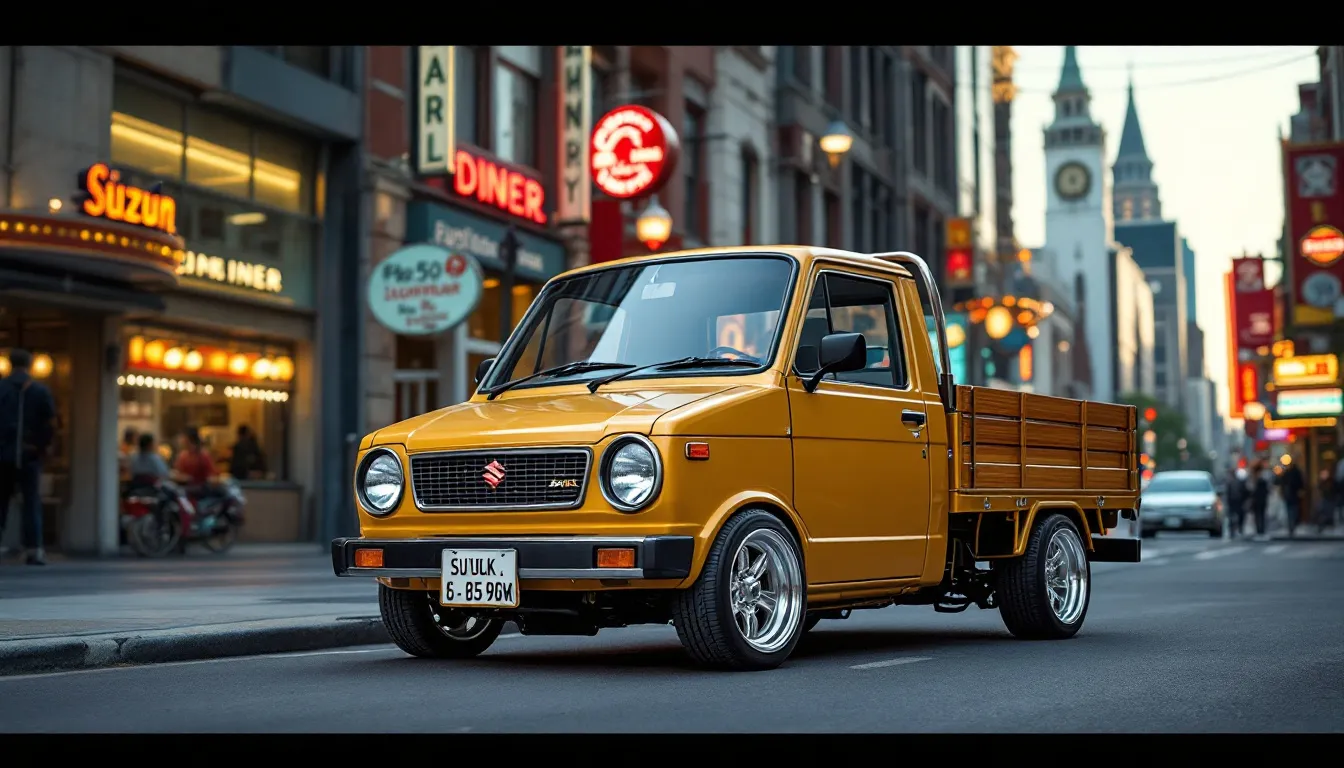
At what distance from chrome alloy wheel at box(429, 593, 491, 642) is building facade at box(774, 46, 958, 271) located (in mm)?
25800

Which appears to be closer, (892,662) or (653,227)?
(892,662)

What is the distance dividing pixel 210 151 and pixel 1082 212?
172343 mm

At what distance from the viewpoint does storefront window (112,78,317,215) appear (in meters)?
18.8

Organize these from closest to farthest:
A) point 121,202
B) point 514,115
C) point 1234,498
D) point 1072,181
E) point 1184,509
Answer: point 121,202 → point 514,115 → point 1184,509 → point 1234,498 → point 1072,181

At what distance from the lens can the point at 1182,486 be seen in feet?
126

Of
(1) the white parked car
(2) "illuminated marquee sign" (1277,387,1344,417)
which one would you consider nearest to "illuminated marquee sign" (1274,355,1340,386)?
(2) "illuminated marquee sign" (1277,387,1344,417)

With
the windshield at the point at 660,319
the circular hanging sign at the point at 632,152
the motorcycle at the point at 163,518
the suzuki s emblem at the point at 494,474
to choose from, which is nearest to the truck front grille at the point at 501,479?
the suzuki s emblem at the point at 494,474

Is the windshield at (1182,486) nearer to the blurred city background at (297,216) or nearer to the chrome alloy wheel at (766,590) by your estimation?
the blurred city background at (297,216)

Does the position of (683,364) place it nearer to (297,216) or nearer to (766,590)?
(766,590)

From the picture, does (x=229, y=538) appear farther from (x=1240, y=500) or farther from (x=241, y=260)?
(x=1240, y=500)

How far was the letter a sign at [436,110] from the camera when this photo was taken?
901 inches

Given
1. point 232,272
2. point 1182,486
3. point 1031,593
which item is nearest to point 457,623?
point 1031,593
